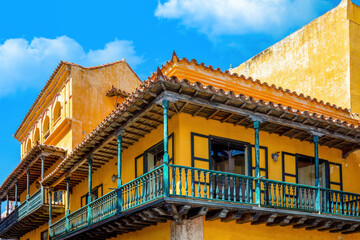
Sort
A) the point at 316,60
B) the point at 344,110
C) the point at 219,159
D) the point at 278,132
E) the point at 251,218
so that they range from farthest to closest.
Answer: the point at 316,60
the point at 344,110
the point at 278,132
the point at 219,159
the point at 251,218

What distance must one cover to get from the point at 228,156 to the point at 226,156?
60mm

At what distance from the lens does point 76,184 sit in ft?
68.2

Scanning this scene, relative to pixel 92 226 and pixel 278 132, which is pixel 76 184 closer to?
pixel 92 226

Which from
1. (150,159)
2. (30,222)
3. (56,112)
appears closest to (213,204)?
(150,159)

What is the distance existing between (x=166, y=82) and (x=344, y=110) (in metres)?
8.44

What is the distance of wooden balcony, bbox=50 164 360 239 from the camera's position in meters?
12.0

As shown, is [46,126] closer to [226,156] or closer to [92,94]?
[92,94]

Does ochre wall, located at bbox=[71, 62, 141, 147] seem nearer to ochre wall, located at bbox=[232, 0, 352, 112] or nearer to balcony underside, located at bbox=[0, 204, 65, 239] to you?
balcony underside, located at bbox=[0, 204, 65, 239]

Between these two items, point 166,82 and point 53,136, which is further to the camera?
point 53,136

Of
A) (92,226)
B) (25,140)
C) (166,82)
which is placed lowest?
(92,226)

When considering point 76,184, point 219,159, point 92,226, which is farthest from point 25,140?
point 219,159

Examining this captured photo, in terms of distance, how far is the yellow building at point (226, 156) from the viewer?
12594mm

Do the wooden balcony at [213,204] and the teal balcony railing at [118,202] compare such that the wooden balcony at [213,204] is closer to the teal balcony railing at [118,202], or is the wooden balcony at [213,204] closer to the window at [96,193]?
the teal balcony railing at [118,202]

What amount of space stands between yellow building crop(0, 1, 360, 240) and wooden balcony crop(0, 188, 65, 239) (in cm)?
11
